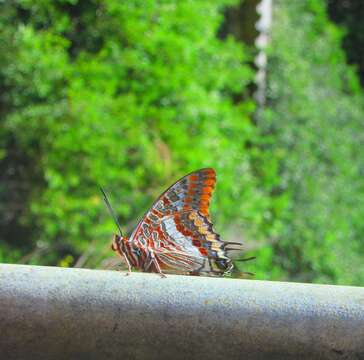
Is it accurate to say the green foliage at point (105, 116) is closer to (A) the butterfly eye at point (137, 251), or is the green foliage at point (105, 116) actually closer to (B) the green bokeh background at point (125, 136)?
(B) the green bokeh background at point (125, 136)

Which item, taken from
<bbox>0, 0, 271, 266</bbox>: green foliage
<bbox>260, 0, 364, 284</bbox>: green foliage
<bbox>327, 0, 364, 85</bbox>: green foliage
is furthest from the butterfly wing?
<bbox>327, 0, 364, 85</bbox>: green foliage

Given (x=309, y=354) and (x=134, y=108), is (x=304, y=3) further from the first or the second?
(x=309, y=354)

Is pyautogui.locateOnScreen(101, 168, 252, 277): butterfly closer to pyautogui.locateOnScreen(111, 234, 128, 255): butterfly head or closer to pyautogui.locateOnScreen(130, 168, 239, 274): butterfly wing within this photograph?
pyautogui.locateOnScreen(130, 168, 239, 274): butterfly wing

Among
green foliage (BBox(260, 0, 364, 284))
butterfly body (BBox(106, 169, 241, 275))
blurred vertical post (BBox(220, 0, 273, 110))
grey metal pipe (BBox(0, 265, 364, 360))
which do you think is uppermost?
grey metal pipe (BBox(0, 265, 364, 360))

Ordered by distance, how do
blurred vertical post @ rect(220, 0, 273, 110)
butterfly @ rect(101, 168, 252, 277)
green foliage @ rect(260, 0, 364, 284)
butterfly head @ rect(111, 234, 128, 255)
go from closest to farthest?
butterfly head @ rect(111, 234, 128, 255), butterfly @ rect(101, 168, 252, 277), green foliage @ rect(260, 0, 364, 284), blurred vertical post @ rect(220, 0, 273, 110)

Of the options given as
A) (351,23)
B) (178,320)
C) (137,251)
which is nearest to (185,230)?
(137,251)

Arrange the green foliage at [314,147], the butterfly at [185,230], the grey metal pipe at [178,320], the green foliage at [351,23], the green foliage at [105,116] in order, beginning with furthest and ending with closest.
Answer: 1. the green foliage at [351,23]
2. the green foliage at [314,147]
3. the green foliage at [105,116]
4. the butterfly at [185,230]
5. the grey metal pipe at [178,320]

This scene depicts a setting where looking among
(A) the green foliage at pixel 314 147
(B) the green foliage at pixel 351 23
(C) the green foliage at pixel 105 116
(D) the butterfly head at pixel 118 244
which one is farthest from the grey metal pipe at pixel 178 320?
(B) the green foliage at pixel 351 23

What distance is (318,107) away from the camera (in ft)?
25.7

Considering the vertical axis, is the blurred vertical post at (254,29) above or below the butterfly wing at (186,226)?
below

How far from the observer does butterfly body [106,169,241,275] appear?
252 cm

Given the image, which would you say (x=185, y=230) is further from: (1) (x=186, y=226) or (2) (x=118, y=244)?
(2) (x=118, y=244)

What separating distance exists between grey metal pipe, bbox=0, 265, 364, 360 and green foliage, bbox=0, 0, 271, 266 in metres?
3.10

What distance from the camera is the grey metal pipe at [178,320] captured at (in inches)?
66.3
